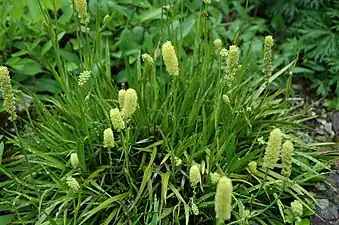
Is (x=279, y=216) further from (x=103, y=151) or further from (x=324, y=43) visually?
(x=324, y=43)

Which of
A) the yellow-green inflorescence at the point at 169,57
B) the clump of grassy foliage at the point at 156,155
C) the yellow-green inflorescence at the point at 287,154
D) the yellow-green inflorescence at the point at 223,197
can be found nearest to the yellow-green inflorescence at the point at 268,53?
the clump of grassy foliage at the point at 156,155

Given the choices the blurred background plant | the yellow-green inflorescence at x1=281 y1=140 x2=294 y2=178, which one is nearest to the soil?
the blurred background plant

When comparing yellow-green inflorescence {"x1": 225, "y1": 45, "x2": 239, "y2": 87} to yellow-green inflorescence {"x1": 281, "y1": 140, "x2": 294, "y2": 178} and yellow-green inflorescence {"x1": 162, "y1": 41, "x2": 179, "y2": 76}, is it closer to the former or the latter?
yellow-green inflorescence {"x1": 162, "y1": 41, "x2": 179, "y2": 76}

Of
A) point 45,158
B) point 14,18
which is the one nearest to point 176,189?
point 45,158

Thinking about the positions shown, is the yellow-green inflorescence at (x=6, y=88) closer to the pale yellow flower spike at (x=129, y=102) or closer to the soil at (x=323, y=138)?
the pale yellow flower spike at (x=129, y=102)

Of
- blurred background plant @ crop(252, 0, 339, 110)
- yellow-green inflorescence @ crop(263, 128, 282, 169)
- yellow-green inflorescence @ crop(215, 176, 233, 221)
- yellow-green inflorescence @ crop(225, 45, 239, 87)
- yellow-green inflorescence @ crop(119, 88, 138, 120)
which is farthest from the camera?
blurred background plant @ crop(252, 0, 339, 110)

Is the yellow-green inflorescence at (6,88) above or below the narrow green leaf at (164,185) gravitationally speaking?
above
